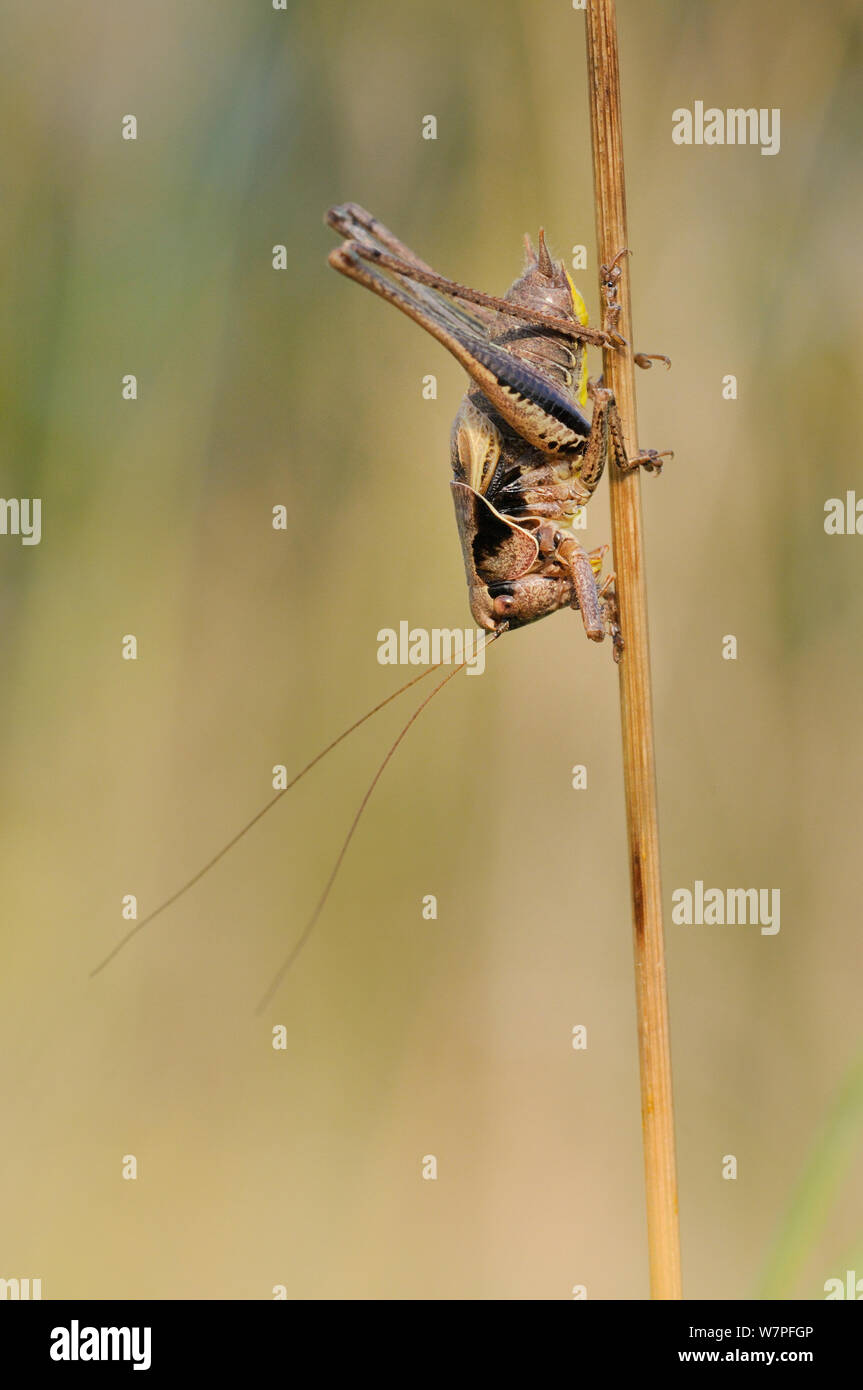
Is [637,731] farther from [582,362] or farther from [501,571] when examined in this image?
[582,362]

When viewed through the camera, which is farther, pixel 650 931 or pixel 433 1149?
pixel 433 1149

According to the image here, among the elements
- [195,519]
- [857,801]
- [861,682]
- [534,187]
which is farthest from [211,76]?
Answer: [857,801]

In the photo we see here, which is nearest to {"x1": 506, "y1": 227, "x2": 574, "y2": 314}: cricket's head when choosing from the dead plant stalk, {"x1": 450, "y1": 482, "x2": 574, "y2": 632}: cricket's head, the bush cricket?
the bush cricket

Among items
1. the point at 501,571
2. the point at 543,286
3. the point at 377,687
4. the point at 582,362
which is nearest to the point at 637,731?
the point at 501,571

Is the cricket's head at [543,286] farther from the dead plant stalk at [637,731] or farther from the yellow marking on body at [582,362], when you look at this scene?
the dead plant stalk at [637,731]

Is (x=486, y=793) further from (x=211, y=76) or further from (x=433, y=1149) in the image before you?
(x=211, y=76)
